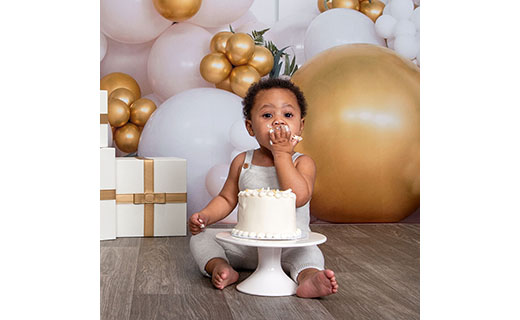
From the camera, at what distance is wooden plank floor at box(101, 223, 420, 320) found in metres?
1.33

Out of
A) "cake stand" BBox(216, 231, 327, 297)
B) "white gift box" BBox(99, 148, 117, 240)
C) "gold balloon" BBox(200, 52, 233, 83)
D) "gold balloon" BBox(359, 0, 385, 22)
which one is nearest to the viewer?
"cake stand" BBox(216, 231, 327, 297)

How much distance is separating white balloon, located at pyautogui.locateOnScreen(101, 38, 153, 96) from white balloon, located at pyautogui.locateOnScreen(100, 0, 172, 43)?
14 cm

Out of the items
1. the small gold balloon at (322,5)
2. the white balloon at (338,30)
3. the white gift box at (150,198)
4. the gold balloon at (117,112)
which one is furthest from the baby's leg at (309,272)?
the small gold balloon at (322,5)

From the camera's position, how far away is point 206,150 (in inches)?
104

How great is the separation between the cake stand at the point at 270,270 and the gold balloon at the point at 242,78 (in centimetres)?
134

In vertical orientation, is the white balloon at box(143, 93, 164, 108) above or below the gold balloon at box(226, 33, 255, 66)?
below

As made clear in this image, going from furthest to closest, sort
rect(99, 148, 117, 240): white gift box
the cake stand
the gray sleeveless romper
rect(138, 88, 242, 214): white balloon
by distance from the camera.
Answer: rect(138, 88, 242, 214): white balloon, rect(99, 148, 117, 240): white gift box, the gray sleeveless romper, the cake stand

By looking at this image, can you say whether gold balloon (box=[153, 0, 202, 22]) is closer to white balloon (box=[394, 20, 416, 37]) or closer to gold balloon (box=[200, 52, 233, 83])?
gold balloon (box=[200, 52, 233, 83])

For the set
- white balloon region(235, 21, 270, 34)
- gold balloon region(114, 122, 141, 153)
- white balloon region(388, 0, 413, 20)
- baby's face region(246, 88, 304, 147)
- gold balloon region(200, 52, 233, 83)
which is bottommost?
gold balloon region(114, 122, 141, 153)

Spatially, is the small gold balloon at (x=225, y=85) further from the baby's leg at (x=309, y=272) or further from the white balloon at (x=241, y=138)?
the baby's leg at (x=309, y=272)

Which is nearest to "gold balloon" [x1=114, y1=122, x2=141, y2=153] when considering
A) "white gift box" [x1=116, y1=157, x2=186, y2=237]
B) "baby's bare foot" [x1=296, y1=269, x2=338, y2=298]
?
"white gift box" [x1=116, y1=157, x2=186, y2=237]

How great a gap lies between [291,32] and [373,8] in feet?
1.42

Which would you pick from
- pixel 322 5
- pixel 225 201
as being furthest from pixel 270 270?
pixel 322 5
